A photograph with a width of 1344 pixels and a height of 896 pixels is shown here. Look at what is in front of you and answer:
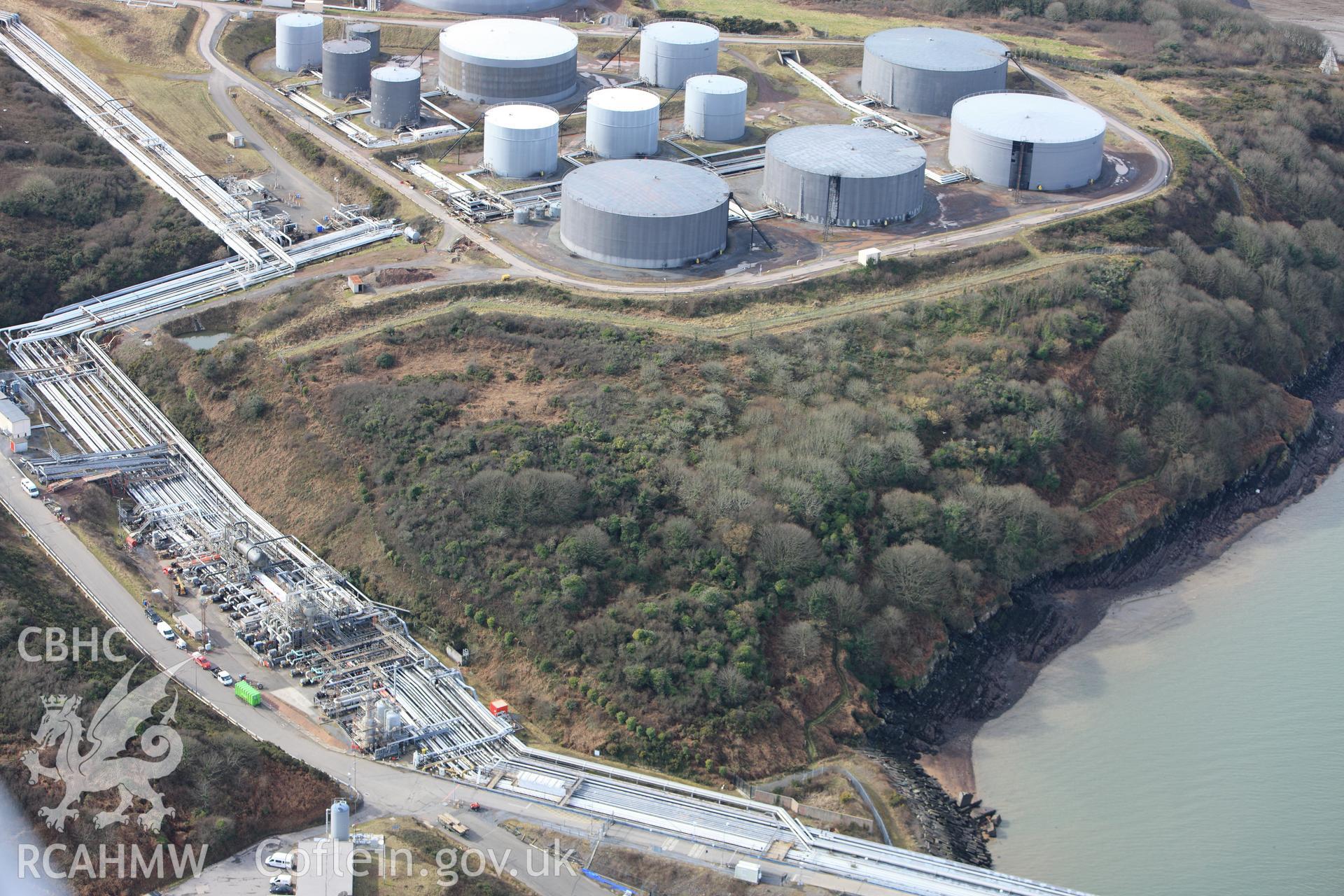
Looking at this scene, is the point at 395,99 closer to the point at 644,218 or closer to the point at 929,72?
the point at 644,218

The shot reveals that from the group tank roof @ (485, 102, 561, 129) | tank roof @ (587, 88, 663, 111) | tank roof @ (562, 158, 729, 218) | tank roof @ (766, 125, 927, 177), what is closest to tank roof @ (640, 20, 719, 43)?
tank roof @ (587, 88, 663, 111)

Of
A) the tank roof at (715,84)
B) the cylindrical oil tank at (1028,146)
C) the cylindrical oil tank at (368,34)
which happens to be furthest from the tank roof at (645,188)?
the cylindrical oil tank at (368,34)

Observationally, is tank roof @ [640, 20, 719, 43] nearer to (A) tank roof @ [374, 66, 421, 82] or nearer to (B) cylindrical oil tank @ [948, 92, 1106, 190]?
(A) tank roof @ [374, 66, 421, 82]

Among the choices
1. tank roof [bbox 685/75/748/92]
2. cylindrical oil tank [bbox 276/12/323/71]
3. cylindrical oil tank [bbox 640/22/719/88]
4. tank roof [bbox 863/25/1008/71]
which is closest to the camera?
tank roof [bbox 685/75/748/92]

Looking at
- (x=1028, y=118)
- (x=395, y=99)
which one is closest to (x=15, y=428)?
(x=395, y=99)

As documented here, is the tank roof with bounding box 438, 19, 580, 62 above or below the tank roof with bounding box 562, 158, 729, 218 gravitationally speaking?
above

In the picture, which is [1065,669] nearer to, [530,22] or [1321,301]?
[1321,301]

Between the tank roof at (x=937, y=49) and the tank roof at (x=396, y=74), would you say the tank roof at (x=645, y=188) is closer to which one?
the tank roof at (x=396, y=74)
